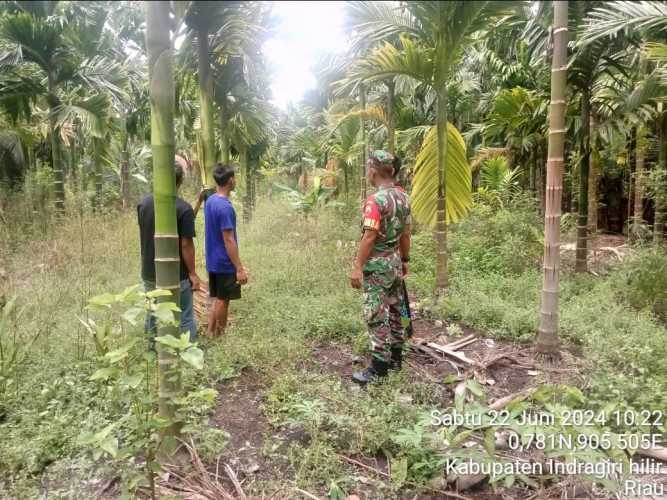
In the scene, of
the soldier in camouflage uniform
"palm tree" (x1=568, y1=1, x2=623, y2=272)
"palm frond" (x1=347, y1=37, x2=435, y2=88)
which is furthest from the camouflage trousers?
"palm tree" (x1=568, y1=1, x2=623, y2=272)

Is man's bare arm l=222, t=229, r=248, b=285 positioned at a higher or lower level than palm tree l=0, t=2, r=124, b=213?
lower

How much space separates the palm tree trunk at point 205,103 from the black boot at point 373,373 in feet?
6.41

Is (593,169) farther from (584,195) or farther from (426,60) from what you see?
(426,60)

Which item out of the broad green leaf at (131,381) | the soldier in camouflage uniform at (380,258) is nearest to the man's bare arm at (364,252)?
the soldier in camouflage uniform at (380,258)

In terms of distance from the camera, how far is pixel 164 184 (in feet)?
6.41

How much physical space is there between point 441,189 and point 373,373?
222 centimetres

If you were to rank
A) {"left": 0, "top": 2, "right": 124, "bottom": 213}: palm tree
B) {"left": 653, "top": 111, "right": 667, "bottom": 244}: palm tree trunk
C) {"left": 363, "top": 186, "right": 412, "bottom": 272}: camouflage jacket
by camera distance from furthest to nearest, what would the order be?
1. {"left": 653, "top": 111, "right": 667, "bottom": 244}: palm tree trunk
2. {"left": 363, "top": 186, "right": 412, "bottom": 272}: camouflage jacket
3. {"left": 0, "top": 2, "right": 124, "bottom": 213}: palm tree

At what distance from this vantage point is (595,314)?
169 inches

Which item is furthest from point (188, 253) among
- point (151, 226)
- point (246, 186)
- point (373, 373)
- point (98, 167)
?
point (246, 186)

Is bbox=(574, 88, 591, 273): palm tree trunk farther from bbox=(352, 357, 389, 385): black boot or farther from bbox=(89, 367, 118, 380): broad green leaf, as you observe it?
bbox=(89, 367, 118, 380): broad green leaf

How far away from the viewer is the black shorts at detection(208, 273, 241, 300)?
3.99m

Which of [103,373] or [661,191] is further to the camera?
[661,191]

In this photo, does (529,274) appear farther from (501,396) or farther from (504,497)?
(504,497)

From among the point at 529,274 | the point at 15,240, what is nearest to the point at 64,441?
the point at 15,240
